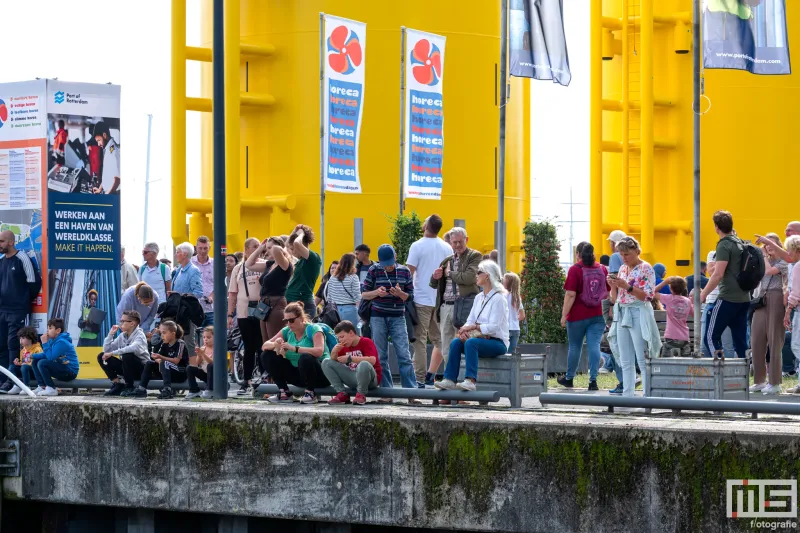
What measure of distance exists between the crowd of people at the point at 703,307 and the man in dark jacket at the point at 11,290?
231 inches

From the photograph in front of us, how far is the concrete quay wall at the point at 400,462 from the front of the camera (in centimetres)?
986

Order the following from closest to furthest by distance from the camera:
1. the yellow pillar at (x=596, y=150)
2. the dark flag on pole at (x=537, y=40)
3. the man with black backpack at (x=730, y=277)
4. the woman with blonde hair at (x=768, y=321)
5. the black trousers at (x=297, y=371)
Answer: the black trousers at (x=297, y=371) < the man with black backpack at (x=730, y=277) < the woman with blonde hair at (x=768, y=321) < the dark flag on pole at (x=537, y=40) < the yellow pillar at (x=596, y=150)

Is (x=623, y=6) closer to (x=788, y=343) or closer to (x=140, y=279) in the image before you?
(x=788, y=343)

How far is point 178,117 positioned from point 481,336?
14323mm

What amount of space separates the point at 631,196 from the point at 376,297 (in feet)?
57.9

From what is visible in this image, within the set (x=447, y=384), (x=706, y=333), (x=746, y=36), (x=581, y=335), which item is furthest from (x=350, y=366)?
(x=746, y=36)

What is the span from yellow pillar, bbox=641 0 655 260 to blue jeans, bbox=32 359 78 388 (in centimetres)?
1610

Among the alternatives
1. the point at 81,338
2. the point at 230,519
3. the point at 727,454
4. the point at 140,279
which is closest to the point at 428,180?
the point at 140,279

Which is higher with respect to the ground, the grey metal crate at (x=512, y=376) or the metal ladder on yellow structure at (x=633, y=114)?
the metal ladder on yellow structure at (x=633, y=114)

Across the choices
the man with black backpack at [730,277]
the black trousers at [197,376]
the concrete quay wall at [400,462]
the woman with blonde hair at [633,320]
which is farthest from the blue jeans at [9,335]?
the man with black backpack at [730,277]

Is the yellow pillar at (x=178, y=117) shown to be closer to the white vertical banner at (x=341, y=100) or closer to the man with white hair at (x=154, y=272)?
the white vertical banner at (x=341, y=100)

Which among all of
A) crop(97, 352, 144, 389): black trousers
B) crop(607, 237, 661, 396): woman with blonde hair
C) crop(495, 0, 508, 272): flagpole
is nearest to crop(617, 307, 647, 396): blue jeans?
crop(607, 237, 661, 396): woman with blonde hair
